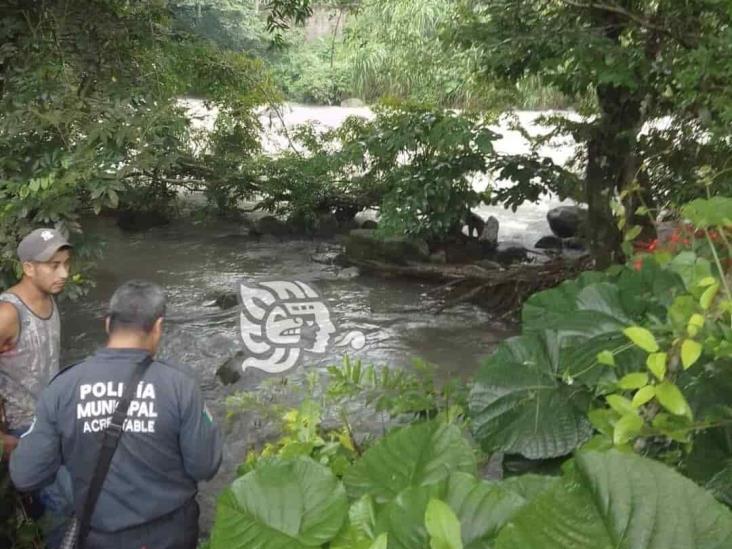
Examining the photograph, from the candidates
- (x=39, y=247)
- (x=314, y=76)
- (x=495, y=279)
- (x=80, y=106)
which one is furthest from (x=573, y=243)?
(x=314, y=76)

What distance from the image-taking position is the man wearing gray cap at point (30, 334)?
8.81 feet

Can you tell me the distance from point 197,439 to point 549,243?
7.87 meters

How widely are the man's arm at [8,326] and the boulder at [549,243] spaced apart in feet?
24.7

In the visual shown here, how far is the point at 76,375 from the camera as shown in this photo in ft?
6.81

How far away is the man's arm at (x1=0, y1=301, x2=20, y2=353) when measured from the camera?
2623 millimetres

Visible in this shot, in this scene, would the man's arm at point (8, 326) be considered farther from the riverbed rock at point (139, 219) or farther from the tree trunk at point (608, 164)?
the riverbed rock at point (139, 219)

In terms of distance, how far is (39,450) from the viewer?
82.2 inches

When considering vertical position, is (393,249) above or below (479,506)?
below

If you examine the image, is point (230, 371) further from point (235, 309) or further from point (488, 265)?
point (488, 265)

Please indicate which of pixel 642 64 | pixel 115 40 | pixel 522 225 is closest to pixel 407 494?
pixel 642 64

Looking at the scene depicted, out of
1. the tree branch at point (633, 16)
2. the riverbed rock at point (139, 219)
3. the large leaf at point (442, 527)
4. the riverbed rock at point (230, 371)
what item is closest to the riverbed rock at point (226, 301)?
the riverbed rock at point (230, 371)

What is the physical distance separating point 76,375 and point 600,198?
5.09m

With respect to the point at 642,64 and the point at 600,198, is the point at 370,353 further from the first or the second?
the point at 642,64

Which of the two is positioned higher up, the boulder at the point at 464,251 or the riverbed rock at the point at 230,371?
the boulder at the point at 464,251
